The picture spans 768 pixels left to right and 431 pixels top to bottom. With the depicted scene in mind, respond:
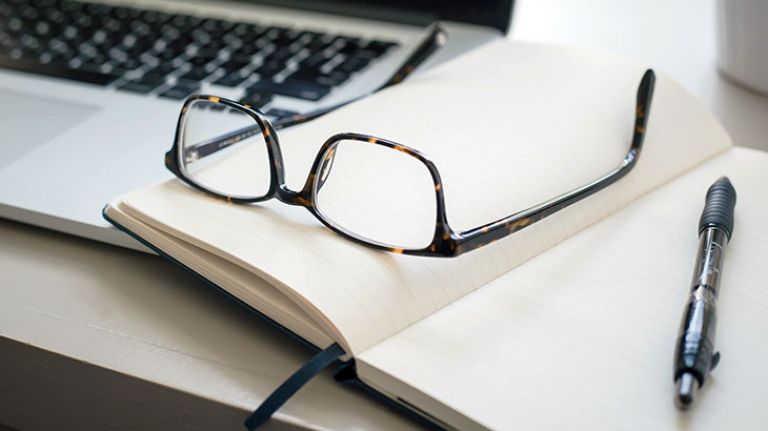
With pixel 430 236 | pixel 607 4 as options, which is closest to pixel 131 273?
pixel 430 236

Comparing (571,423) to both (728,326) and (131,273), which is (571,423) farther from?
(131,273)

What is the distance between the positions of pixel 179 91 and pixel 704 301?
19.6 inches

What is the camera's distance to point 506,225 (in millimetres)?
506

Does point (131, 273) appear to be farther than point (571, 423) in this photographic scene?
Yes

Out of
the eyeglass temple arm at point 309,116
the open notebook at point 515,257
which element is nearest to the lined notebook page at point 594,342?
the open notebook at point 515,257

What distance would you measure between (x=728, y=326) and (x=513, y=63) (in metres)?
0.32

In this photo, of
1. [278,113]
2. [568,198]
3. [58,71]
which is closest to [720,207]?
[568,198]

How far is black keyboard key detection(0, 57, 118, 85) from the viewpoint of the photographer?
0.82 m

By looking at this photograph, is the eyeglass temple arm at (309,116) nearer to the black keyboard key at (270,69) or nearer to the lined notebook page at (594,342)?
the black keyboard key at (270,69)

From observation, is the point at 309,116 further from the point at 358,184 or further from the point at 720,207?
the point at 720,207

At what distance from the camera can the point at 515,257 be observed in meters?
0.53

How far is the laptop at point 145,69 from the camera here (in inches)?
25.2

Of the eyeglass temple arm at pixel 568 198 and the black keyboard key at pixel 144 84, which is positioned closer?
the eyeglass temple arm at pixel 568 198

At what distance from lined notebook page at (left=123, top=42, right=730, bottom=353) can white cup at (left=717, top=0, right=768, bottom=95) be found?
5.9 inches
